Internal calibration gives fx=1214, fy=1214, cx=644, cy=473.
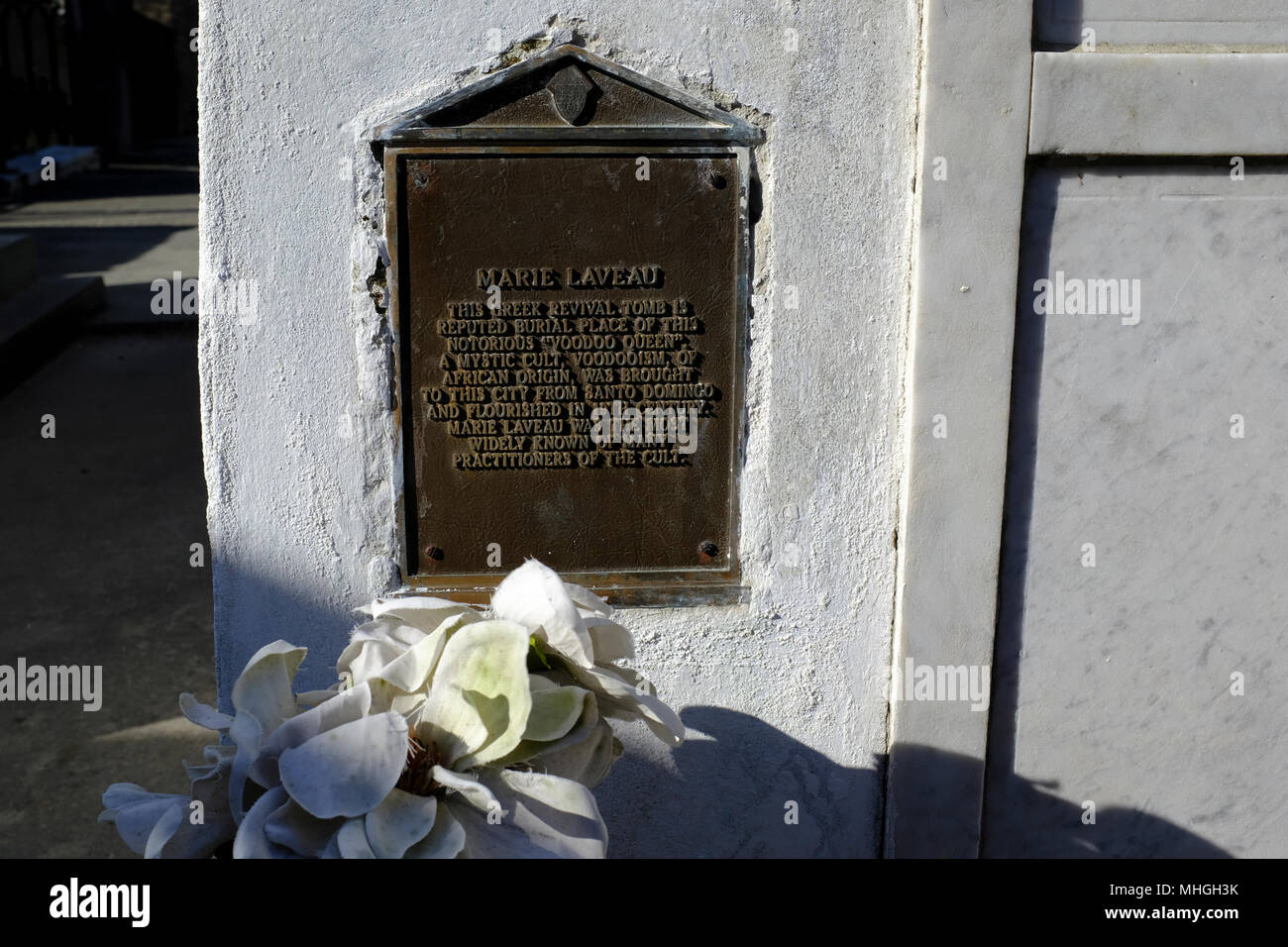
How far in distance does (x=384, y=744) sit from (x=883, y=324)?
137 cm

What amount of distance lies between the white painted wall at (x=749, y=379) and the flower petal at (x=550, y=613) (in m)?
0.71

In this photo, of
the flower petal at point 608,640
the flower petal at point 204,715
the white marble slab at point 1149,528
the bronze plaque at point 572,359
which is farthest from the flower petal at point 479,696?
the white marble slab at point 1149,528

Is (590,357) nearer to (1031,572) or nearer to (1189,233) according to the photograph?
(1031,572)

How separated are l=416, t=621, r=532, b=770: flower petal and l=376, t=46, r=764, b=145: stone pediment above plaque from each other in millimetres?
1075

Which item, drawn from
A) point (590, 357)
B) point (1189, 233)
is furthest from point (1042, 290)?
point (590, 357)

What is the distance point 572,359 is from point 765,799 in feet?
3.49

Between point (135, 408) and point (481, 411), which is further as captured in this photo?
point (135, 408)

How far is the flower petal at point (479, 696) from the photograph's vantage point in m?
1.74

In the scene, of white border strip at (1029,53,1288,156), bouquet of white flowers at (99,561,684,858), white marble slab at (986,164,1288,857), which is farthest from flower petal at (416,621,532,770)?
white border strip at (1029,53,1288,156)

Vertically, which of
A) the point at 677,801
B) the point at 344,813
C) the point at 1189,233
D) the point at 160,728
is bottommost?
the point at 160,728

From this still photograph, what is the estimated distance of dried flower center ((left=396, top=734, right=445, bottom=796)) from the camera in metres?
1.75
